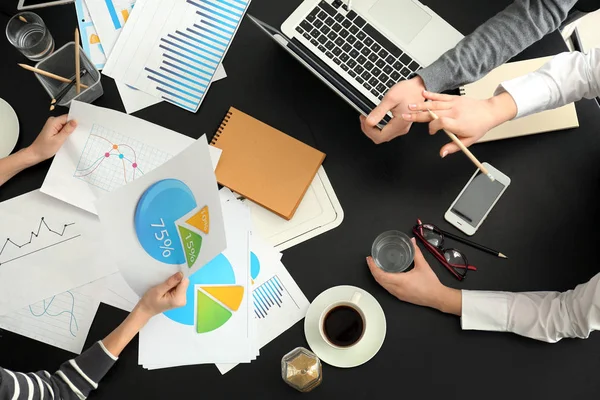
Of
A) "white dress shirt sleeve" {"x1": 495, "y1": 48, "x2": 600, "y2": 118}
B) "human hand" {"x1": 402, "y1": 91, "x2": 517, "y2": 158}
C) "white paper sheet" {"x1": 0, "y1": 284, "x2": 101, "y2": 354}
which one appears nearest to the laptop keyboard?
"human hand" {"x1": 402, "y1": 91, "x2": 517, "y2": 158}

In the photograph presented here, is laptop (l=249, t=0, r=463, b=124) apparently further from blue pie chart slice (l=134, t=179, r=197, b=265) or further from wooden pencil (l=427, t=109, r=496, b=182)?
blue pie chart slice (l=134, t=179, r=197, b=265)

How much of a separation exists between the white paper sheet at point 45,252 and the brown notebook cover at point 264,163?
30 centimetres

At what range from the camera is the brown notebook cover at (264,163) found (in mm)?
1121

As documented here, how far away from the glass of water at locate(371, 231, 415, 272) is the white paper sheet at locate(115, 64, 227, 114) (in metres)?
0.48

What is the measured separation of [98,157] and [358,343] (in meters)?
0.64

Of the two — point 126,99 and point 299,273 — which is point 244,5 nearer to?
point 126,99

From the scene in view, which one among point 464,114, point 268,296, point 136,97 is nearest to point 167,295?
point 268,296

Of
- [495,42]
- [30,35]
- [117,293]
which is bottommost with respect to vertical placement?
[117,293]

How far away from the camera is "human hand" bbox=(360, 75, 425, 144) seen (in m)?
1.05

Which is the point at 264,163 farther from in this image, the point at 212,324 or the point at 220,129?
the point at 212,324

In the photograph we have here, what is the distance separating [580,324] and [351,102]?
1.94 feet

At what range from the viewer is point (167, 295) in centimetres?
106

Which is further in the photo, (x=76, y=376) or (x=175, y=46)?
(x=175, y=46)

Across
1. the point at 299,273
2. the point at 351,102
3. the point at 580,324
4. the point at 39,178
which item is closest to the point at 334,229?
the point at 299,273
